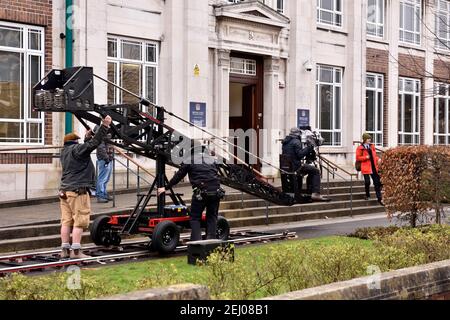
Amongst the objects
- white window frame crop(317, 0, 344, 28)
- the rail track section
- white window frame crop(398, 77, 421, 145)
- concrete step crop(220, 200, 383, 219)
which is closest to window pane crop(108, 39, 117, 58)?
concrete step crop(220, 200, 383, 219)

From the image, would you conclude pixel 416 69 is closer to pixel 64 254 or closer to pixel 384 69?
pixel 384 69

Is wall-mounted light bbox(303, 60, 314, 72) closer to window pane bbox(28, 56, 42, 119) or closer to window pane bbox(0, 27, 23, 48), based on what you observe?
window pane bbox(28, 56, 42, 119)

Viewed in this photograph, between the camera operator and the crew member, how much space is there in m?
4.21

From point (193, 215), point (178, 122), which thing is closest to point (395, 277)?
point (193, 215)

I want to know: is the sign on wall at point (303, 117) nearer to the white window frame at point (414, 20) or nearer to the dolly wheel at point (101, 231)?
the white window frame at point (414, 20)

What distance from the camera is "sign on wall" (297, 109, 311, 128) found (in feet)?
75.0

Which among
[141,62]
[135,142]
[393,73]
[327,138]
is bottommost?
[135,142]

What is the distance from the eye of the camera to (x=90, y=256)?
10891 mm

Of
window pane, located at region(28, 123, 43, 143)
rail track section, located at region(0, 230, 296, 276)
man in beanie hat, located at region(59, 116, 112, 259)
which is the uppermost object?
window pane, located at region(28, 123, 43, 143)

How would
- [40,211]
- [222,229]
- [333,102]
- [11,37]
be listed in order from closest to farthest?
1. [222,229]
2. [40,211]
3. [11,37]
4. [333,102]

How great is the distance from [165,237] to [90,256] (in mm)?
1179

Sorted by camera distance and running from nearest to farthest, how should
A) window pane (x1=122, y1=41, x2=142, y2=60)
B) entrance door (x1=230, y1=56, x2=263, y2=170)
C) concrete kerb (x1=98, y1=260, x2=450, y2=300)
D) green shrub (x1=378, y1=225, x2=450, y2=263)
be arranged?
concrete kerb (x1=98, y1=260, x2=450, y2=300)
green shrub (x1=378, y1=225, x2=450, y2=263)
window pane (x1=122, y1=41, x2=142, y2=60)
entrance door (x1=230, y1=56, x2=263, y2=170)

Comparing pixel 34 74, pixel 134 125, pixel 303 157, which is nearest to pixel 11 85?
pixel 34 74

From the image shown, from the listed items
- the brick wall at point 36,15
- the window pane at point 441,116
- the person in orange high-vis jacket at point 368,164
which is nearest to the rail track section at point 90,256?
the brick wall at point 36,15
